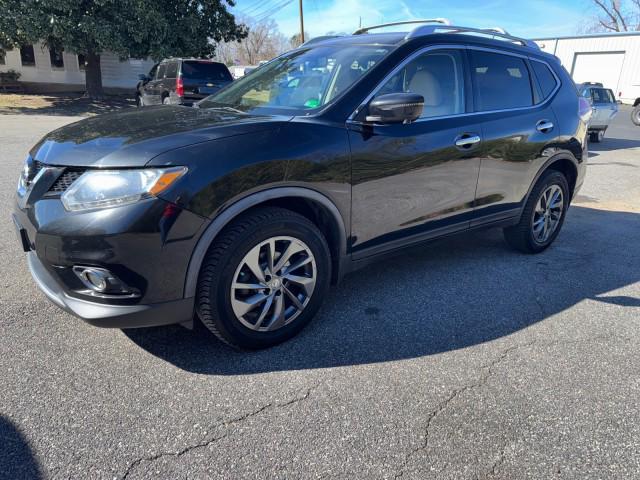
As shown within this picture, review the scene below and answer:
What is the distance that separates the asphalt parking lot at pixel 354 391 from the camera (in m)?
2.08

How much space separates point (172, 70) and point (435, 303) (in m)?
13.2

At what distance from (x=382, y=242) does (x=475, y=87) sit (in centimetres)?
153

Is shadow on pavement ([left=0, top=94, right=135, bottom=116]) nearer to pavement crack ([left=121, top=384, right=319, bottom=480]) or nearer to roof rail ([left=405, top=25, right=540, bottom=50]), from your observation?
roof rail ([left=405, top=25, right=540, bottom=50])

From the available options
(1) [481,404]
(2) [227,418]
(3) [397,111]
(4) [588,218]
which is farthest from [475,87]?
(4) [588,218]

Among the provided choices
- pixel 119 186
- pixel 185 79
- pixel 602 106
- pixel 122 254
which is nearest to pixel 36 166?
pixel 119 186

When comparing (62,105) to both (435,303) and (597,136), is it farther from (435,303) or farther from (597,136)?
(435,303)

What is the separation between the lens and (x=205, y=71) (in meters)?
14.2

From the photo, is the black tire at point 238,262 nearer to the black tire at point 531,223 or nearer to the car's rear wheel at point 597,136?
the black tire at point 531,223

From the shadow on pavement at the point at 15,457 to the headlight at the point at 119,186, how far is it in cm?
104

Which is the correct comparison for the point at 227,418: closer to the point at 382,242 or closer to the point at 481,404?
the point at 481,404

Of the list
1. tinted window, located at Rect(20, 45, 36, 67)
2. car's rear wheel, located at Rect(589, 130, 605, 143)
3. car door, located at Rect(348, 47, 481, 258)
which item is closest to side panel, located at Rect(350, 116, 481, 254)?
car door, located at Rect(348, 47, 481, 258)

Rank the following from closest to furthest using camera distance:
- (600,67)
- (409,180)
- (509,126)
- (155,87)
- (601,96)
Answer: (409,180), (509,126), (155,87), (601,96), (600,67)

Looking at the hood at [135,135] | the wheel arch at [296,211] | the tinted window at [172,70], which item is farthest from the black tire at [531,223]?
the tinted window at [172,70]

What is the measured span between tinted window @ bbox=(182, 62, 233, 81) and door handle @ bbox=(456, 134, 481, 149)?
1181 centimetres
